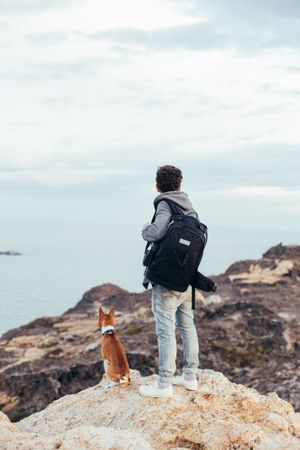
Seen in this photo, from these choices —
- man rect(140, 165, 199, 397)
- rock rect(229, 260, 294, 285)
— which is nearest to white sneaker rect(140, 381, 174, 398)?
man rect(140, 165, 199, 397)

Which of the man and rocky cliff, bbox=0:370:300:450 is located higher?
the man

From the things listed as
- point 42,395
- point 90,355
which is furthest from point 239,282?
point 42,395

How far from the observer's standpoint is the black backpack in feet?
34.4

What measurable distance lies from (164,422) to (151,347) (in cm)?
1940

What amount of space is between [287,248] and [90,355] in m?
29.7

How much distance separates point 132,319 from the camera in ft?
130

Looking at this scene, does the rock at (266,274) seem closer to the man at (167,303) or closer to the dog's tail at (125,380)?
the dog's tail at (125,380)

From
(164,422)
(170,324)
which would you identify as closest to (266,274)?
(170,324)

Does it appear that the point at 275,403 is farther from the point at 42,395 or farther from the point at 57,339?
the point at 57,339

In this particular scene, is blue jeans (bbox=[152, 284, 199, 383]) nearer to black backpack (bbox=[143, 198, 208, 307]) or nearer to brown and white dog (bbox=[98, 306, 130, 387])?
black backpack (bbox=[143, 198, 208, 307])

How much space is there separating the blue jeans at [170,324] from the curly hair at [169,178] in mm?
1832

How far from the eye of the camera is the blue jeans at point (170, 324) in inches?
432

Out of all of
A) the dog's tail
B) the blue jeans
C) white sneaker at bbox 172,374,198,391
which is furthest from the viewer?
the dog's tail

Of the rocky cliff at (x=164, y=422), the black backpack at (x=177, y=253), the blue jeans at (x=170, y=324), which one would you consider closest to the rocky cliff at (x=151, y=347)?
the rocky cliff at (x=164, y=422)
